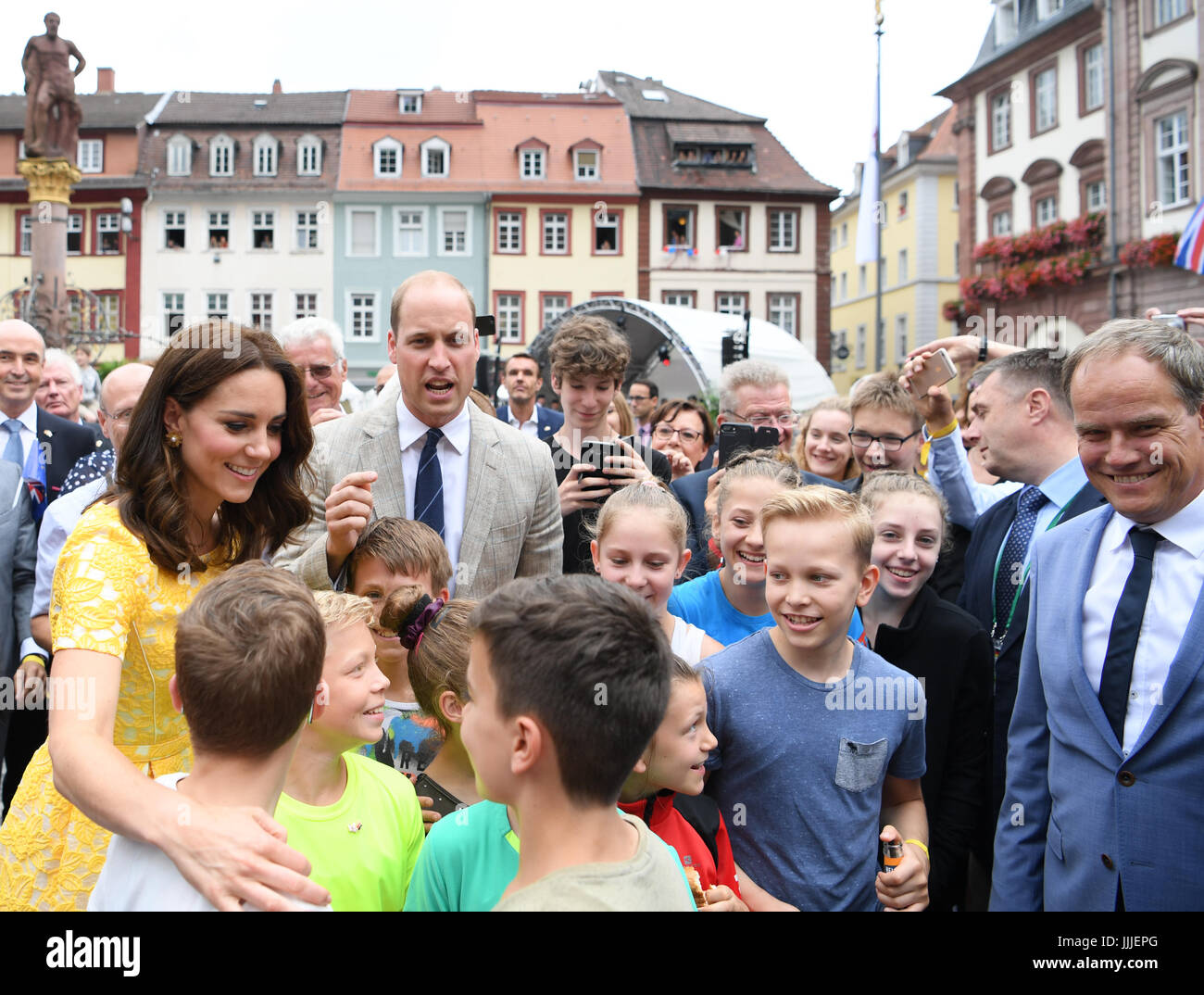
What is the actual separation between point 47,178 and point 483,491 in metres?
14.0

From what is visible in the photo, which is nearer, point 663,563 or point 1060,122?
point 663,563

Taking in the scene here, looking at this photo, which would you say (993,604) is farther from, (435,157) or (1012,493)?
(435,157)

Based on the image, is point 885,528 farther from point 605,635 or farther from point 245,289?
point 245,289

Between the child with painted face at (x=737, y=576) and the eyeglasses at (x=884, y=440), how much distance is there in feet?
3.84

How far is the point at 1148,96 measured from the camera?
78.3 feet

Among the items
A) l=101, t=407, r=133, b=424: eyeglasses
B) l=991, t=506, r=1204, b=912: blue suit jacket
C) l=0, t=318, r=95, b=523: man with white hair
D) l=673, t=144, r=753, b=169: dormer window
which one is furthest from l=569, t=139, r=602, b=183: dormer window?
l=991, t=506, r=1204, b=912: blue suit jacket

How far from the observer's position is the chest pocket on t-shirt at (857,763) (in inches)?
108

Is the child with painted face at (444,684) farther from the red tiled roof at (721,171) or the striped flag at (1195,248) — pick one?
the red tiled roof at (721,171)

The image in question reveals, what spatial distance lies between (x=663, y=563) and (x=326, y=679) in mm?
1178

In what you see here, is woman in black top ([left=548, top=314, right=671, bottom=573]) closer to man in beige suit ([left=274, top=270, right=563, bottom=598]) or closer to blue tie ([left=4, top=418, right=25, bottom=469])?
man in beige suit ([left=274, top=270, right=563, bottom=598])

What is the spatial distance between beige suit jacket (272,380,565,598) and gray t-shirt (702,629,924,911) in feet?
2.74

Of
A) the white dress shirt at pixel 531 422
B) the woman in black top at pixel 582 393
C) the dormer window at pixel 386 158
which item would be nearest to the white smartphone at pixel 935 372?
the woman in black top at pixel 582 393
